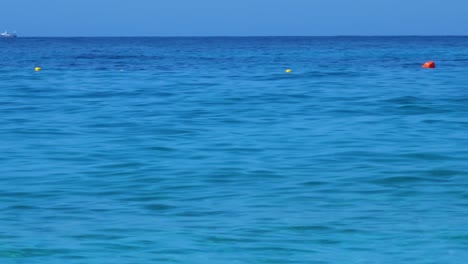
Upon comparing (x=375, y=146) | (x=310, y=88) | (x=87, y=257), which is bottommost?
(x=87, y=257)

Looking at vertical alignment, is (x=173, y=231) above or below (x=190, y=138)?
below

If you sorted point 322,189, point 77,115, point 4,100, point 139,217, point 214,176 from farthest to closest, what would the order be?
point 4,100
point 77,115
point 214,176
point 322,189
point 139,217

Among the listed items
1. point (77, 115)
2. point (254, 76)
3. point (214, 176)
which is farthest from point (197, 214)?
point (254, 76)

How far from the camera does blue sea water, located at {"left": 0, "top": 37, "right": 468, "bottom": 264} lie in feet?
25.6

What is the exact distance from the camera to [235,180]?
11.0 meters

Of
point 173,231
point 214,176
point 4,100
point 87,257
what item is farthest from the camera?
point 4,100

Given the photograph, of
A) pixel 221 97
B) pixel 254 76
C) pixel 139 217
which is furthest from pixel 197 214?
pixel 254 76

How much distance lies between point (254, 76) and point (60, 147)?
68.2 ft

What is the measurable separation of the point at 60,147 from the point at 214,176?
12.8 ft

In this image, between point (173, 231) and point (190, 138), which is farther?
point (190, 138)

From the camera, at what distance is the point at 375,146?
13.9m

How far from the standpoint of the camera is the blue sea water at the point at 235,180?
781cm

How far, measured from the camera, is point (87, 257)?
7.53 metres

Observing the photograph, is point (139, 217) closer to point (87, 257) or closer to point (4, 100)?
point (87, 257)
